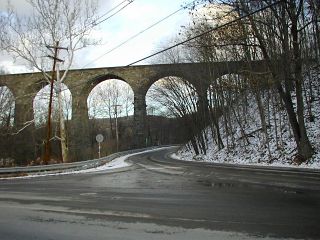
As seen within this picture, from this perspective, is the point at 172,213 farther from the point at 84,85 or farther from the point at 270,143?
the point at 84,85

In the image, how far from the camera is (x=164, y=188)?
13219 mm

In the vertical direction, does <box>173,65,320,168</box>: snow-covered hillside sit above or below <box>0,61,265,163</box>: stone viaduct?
below

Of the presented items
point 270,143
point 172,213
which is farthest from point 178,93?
point 172,213

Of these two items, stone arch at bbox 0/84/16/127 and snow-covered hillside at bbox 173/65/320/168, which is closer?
snow-covered hillside at bbox 173/65/320/168

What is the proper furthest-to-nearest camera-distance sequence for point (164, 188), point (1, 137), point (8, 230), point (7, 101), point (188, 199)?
point (7, 101) < point (1, 137) < point (164, 188) < point (188, 199) < point (8, 230)

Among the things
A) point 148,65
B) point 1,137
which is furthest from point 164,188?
point 148,65

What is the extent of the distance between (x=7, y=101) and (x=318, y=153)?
42687 millimetres

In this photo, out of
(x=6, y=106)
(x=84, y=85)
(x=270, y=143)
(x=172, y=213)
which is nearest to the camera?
(x=172, y=213)

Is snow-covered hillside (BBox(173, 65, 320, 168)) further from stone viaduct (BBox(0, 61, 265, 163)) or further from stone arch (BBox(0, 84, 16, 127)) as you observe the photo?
stone arch (BBox(0, 84, 16, 127))

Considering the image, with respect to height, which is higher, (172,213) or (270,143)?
(270,143)

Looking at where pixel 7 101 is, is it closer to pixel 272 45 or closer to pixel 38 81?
pixel 38 81

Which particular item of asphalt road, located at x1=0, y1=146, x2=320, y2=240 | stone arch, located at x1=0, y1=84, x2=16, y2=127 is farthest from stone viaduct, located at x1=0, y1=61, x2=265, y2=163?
asphalt road, located at x1=0, y1=146, x2=320, y2=240

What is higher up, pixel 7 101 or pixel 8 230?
pixel 7 101

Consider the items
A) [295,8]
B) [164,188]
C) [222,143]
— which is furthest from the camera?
[222,143]
